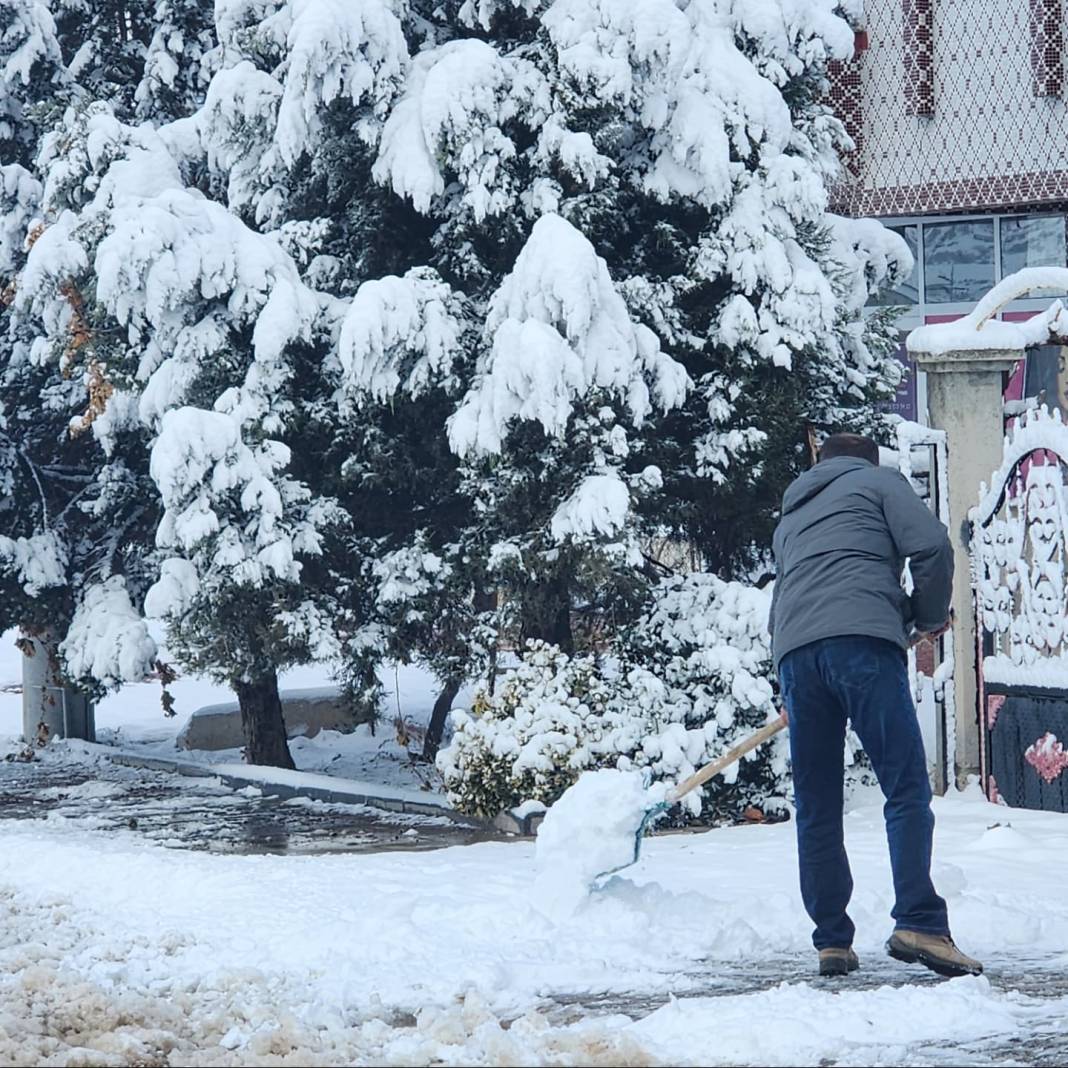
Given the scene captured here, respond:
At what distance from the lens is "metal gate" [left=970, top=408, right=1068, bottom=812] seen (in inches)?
324

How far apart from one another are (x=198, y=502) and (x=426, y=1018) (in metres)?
6.18

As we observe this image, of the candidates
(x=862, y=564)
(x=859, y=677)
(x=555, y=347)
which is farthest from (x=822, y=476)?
(x=555, y=347)

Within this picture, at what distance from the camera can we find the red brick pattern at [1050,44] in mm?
17828

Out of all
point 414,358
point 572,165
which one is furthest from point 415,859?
point 572,165

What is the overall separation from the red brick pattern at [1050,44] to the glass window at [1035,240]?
1.53 metres

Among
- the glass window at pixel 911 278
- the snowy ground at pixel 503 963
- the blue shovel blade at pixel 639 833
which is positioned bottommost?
the snowy ground at pixel 503 963

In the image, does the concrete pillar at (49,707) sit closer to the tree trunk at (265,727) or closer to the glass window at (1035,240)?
the tree trunk at (265,727)

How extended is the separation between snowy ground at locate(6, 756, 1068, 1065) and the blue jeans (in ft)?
0.76

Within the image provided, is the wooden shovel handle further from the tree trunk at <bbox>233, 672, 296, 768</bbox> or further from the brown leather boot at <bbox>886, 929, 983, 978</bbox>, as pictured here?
the tree trunk at <bbox>233, 672, 296, 768</bbox>

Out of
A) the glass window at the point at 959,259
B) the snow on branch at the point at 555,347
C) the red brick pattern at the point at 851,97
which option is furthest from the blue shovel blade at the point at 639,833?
the glass window at the point at 959,259

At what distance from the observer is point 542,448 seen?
34.1ft

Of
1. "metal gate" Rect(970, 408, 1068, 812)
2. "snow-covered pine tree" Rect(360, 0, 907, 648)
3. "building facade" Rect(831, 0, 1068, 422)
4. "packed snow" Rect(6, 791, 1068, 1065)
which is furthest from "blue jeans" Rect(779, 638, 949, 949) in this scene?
"building facade" Rect(831, 0, 1068, 422)

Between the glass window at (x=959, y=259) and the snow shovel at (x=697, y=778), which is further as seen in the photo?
the glass window at (x=959, y=259)

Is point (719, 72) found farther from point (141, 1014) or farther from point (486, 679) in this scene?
point (141, 1014)
